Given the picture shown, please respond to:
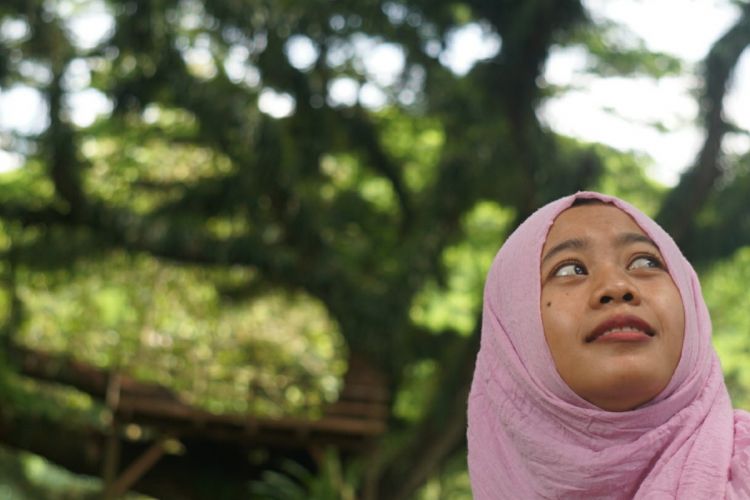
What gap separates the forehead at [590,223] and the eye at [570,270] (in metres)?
0.05

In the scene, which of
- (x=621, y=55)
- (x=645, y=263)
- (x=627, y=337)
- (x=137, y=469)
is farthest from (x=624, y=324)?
(x=621, y=55)

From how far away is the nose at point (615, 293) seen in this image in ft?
5.43

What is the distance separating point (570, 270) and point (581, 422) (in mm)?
254

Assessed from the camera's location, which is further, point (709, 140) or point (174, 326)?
point (174, 326)

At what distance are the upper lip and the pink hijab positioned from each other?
0.07 m

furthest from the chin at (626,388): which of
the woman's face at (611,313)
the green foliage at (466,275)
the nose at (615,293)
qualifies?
the green foliage at (466,275)

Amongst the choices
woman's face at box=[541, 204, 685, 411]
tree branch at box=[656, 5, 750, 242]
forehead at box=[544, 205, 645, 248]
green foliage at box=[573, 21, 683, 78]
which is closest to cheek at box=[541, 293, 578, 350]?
woman's face at box=[541, 204, 685, 411]

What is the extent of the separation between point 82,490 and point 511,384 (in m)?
17.7

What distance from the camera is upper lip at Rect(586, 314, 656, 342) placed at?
1636 mm

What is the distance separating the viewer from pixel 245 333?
1507cm

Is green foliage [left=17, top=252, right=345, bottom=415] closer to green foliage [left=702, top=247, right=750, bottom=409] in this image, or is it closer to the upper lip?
green foliage [left=702, top=247, right=750, bottom=409]

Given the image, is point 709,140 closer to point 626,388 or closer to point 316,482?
point 316,482

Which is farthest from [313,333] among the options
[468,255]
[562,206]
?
[562,206]

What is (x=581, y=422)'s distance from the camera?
5.28ft
